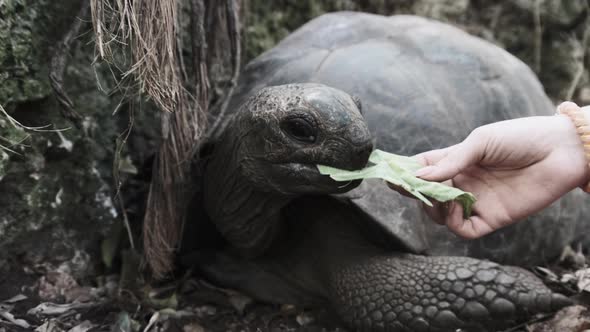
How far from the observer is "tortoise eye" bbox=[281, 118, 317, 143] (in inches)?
74.0

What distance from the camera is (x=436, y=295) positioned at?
2.18m

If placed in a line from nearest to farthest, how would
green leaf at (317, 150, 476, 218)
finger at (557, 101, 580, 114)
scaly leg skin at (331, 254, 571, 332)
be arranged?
1. green leaf at (317, 150, 476, 218)
2. finger at (557, 101, 580, 114)
3. scaly leg skin at (331, 254, 571, 332)

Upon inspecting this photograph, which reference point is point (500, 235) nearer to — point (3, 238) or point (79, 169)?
point (79, 169)

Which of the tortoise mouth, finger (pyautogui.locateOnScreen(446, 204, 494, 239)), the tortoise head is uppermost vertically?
the tortoise head

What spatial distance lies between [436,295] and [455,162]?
58 centimetres

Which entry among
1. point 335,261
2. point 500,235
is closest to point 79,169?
point 335,261

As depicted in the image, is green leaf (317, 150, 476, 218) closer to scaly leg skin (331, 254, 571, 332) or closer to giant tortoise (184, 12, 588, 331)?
giant tortoise (184, 12, 588, 331)

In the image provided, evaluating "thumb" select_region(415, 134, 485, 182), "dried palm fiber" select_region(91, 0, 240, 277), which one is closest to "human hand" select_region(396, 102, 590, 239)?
"thumb" select_region(415, 134, 485, 182)

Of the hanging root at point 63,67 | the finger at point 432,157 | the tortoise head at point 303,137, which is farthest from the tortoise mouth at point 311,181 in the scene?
the hanging root at point 63,67

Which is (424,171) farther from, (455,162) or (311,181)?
(311,181)

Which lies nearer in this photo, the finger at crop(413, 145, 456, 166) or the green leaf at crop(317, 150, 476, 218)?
the green leaf at crop(317, 150, 476, 218)

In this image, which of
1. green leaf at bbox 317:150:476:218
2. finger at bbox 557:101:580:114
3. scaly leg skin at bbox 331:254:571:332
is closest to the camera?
green leaf at bbox 317:150:476:218

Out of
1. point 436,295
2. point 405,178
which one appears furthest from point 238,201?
point 436,295

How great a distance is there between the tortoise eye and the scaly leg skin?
0.67 meters
